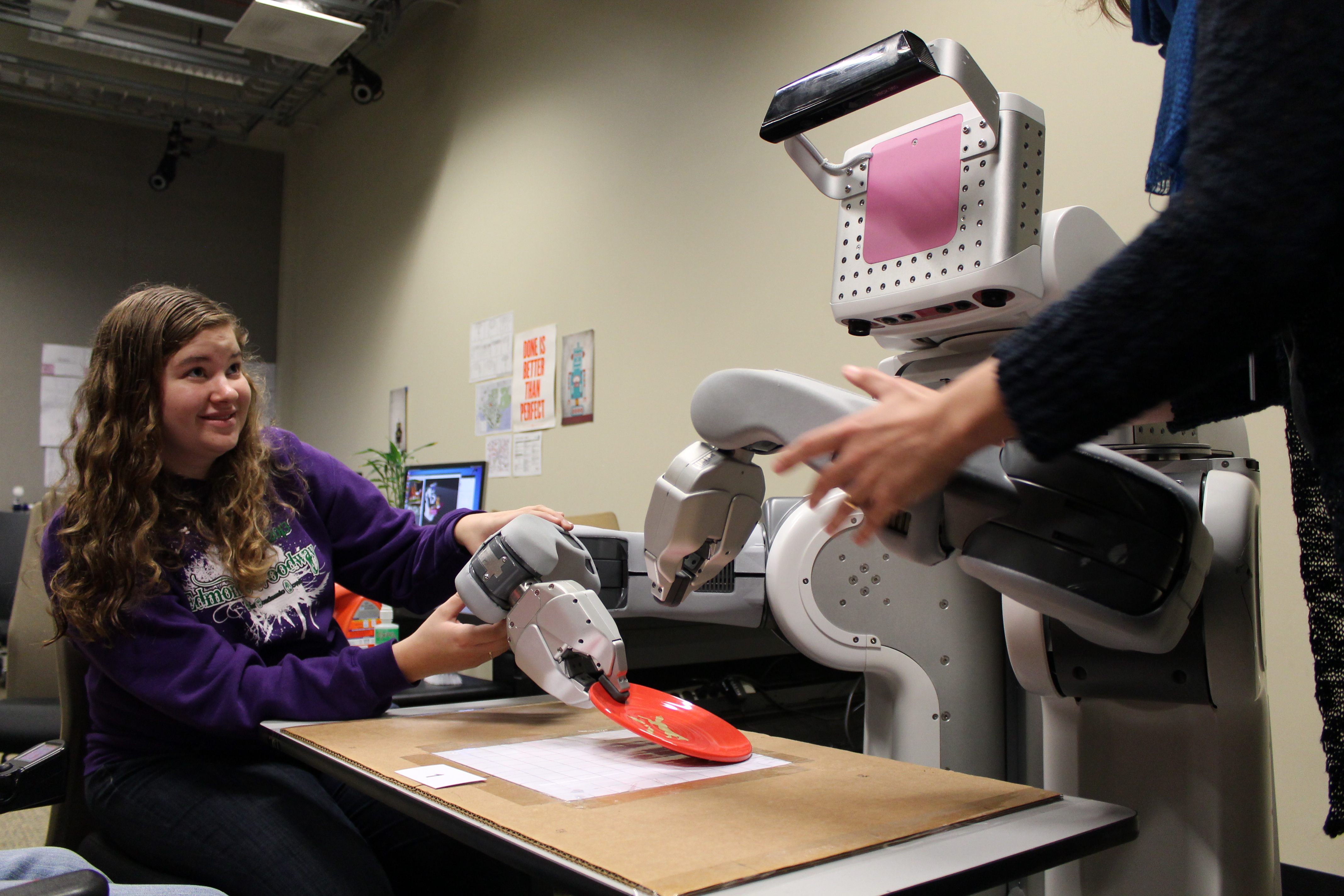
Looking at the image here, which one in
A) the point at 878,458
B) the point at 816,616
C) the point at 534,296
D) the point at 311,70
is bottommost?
the point at 816,616

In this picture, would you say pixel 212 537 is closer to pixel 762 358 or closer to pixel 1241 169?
pixel 1241 169

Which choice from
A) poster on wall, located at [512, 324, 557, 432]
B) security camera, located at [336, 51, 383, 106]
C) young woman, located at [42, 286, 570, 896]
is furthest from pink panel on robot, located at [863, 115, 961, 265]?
security camera, located at [336, 51, 383, 106]

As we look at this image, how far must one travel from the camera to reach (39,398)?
5.64 m

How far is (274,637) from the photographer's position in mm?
1274

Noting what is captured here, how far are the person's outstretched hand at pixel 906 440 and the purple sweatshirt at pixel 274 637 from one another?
760 mm

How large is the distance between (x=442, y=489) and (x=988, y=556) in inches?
113

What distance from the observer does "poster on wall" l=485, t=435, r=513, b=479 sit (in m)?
3.90

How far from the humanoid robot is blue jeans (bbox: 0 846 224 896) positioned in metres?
0.41

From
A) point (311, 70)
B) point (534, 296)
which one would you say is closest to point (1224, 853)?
point (534, 296)

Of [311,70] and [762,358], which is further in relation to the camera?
Result: [311,70]

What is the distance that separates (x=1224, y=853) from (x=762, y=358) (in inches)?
76.3

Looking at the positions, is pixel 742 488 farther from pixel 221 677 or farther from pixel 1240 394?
pixel 221 677

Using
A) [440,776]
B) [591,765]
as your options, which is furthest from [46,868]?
[591,765]

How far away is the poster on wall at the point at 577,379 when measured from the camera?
344 centimetres
